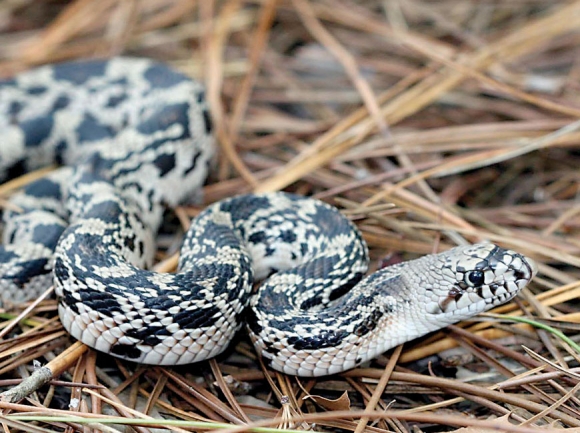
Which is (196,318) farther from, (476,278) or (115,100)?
(115,100)

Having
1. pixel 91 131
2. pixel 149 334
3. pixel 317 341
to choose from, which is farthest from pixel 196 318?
pixel 91 131

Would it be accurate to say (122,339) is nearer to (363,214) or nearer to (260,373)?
(260,373)

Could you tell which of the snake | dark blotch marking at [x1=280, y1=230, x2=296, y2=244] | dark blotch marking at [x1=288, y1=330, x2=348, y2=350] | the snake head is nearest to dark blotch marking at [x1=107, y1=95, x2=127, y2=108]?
the snake

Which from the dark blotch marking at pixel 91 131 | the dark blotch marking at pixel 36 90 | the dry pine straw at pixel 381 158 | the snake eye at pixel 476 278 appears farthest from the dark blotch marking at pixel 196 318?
the dark blotch marking at pixel 36 90

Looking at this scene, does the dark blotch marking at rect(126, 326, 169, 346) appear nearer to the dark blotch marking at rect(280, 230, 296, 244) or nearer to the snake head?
the dark blotch marking at rect(280, 230, 296, 244)

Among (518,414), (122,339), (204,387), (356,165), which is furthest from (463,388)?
(356,165)

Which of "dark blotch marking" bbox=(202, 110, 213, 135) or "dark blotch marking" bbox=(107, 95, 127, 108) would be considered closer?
"dark blotch marking" bbox=(202, 110, 213, 135)
